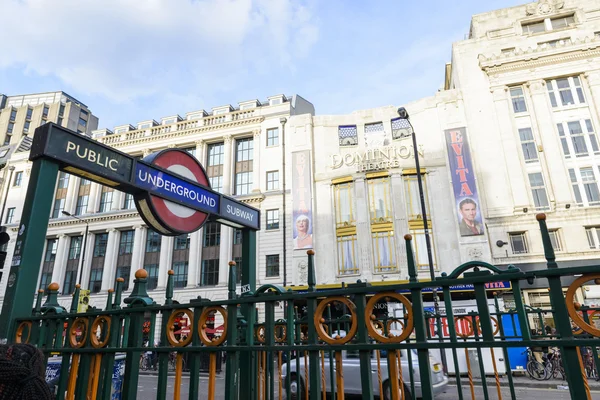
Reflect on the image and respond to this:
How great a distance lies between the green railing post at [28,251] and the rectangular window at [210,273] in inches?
1088

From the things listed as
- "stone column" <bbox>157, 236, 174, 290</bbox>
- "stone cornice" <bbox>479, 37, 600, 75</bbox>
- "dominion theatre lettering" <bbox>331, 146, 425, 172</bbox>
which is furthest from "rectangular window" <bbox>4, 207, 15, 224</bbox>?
"stone cornice" <bbox>479, 37, 600, 75</bbox>

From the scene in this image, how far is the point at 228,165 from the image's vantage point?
1305 inches

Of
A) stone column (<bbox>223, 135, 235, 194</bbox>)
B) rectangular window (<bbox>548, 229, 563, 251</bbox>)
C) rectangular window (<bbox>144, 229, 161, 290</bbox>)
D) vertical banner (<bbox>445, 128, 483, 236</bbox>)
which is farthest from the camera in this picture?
stone column (<bbox>223, 135, 235, 194</bbox>)

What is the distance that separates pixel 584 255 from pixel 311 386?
26.3 metres

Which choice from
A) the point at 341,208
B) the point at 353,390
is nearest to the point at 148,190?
the point at 353,390

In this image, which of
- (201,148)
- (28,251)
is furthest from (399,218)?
(28,251)

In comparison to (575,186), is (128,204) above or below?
above

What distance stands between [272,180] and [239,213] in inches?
1014

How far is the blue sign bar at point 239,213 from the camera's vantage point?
5.10 metres

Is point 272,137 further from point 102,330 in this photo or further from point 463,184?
point 102,330

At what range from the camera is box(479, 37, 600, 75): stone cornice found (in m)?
25.9

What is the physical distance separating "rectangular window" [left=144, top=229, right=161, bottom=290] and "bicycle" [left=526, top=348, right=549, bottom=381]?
90.1ft

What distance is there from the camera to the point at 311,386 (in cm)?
215

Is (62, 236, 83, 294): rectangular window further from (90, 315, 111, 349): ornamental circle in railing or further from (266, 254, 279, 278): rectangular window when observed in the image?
(90, 315, 111, 349): ornamental circle in railing
